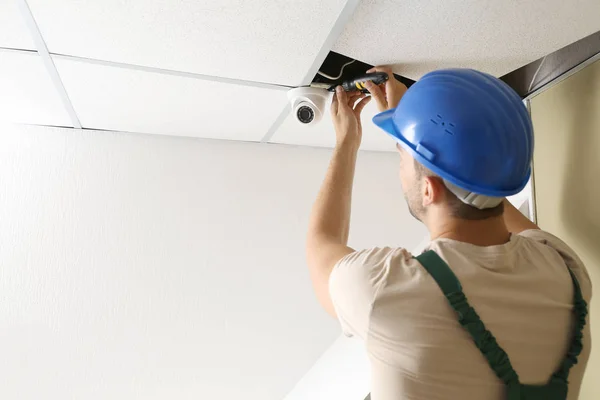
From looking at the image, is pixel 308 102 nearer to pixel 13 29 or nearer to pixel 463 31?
pixel 463 31

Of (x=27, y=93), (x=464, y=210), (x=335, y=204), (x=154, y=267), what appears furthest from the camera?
(x=154, y=267)

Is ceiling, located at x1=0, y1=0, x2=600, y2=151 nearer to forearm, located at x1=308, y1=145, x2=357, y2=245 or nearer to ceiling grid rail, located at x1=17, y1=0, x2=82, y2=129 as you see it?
ceiling grid rail, located at x1=17, y1=0, x2=82, y2=129

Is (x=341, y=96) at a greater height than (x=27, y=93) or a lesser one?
lesser

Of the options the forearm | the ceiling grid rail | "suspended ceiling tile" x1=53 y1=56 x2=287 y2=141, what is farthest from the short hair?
the ceiling grid rail

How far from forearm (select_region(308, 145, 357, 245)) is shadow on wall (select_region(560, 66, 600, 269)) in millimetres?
580

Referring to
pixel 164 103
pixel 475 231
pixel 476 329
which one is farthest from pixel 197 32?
pixel 476 329

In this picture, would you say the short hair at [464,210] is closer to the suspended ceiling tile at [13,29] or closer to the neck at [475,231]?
the neck at [475,231]

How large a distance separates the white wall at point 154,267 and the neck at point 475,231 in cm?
138

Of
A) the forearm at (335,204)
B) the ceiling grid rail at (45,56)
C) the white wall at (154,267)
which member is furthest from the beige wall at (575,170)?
the ceiling grid rail at (45,56)

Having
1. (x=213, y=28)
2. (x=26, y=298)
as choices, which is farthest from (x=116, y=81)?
(x=26, y=298)

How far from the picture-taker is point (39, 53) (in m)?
1.35

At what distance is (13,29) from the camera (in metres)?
1.22

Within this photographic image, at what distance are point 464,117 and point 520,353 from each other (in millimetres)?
427

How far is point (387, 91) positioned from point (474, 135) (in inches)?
20.4
